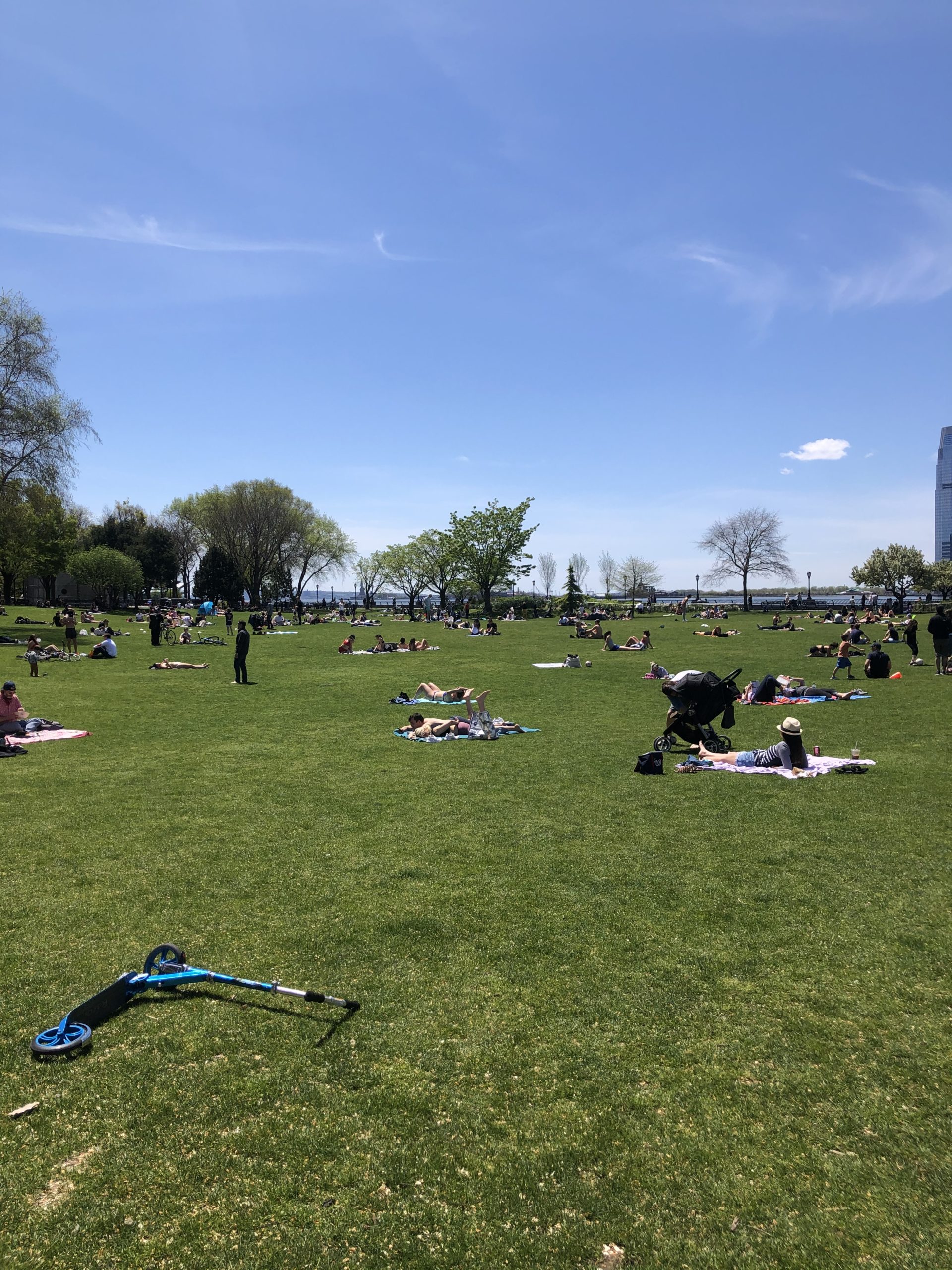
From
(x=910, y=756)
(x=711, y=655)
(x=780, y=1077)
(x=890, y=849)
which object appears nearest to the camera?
(x=780, y=1077)

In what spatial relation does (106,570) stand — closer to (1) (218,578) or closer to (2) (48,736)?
(1) (218,578)

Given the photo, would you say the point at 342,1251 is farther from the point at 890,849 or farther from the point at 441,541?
the point at 441,541

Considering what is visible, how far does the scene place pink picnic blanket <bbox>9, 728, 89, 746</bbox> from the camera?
45.2ft

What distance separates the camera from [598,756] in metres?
13.0

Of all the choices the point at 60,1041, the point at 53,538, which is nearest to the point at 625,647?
the point at 60,1041

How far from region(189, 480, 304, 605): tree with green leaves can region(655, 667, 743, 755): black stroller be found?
6768 cm

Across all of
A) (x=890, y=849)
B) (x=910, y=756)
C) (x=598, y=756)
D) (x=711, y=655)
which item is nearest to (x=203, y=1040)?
(x=890, y=849)

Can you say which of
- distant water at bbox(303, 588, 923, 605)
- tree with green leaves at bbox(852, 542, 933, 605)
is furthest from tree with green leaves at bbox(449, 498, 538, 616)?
tree with green leaves at bbox(852, 542, 933, 605)

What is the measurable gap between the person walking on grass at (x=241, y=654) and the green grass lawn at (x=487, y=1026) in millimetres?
12463

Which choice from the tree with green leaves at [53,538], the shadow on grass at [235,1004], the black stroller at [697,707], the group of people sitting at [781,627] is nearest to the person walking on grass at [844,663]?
the black stroller at [697,707]

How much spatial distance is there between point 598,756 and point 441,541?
278 feet

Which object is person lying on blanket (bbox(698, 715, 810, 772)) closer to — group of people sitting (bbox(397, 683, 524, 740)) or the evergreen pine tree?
group of people sitting (bbox(397, 683, 524, 740))

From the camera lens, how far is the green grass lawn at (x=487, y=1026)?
3408 mm

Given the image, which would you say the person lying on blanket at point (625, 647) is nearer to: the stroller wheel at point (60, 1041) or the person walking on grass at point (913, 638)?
the person walking on grass at point (913, 638)
